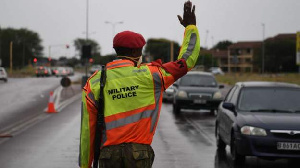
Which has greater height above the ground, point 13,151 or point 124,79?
point 124,79

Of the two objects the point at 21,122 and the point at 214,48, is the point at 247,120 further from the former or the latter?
the point at 214,48

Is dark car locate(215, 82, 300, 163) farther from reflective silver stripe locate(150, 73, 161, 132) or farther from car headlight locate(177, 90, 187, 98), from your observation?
car headlight locate(177, 90, 187, 98)

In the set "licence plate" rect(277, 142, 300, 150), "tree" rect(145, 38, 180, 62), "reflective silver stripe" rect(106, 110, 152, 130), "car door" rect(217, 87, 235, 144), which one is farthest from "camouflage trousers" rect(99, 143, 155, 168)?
"tree" rect(145, 38, 180, 62)

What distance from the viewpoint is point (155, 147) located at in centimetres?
1184

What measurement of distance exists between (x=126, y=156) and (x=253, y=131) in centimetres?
564

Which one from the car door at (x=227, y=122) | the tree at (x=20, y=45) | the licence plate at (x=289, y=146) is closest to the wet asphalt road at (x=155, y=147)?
the car door at (x=227, y=122)

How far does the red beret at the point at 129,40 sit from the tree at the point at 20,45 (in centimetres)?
11741

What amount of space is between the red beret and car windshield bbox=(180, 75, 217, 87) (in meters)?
18.8

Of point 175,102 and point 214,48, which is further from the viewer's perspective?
point 214,48

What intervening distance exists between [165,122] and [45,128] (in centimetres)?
403

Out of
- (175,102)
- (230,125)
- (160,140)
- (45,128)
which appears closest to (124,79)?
(230,125)

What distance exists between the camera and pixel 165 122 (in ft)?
59.1

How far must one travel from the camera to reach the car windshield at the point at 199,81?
22.9 metres

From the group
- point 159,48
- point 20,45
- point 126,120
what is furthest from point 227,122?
point 159,48
